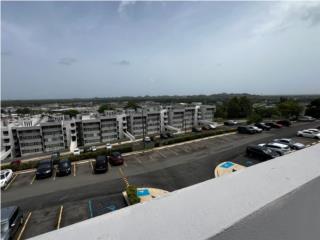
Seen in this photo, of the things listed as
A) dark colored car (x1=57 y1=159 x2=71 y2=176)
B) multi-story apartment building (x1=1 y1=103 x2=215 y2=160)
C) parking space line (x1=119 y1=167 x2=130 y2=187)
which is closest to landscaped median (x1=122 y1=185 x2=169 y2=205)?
parking space line (x1=119 y1=167 x2=130 y2=187)

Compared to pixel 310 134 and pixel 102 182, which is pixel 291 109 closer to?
pixel 310 134

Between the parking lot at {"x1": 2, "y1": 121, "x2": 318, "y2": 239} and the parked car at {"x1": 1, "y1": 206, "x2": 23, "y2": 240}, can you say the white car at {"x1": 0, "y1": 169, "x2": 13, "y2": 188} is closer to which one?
the parking lot at {"x1": 2, "y1": 121, "x2": 318, "y2": 239}

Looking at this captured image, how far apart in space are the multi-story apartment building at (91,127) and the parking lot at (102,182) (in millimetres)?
17788

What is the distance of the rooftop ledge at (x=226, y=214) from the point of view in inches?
39.3

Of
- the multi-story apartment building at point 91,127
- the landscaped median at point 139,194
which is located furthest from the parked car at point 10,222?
the multi-story apartment building at point 91,127

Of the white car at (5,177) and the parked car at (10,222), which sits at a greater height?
the parked car at (10,222)

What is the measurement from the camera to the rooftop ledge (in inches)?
39.3

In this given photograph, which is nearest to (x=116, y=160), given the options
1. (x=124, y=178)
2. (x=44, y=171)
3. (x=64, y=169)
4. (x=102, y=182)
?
(x=124, y=178)

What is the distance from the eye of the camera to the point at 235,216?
108 cm

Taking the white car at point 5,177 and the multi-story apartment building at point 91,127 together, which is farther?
the multi-story apartment building at point 91,127

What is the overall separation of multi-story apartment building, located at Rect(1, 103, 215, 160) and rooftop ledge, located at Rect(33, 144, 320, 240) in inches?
1347

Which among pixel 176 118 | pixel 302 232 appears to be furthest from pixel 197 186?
pixel 176 118

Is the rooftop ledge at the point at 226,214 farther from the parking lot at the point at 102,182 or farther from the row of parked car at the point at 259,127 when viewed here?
the row of parked car at the point at 259,127

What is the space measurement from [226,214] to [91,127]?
154 ft
